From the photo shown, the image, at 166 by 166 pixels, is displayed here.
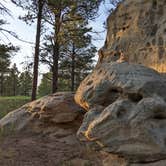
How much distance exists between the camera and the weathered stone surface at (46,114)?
359 inches

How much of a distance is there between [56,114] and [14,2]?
6.35 m

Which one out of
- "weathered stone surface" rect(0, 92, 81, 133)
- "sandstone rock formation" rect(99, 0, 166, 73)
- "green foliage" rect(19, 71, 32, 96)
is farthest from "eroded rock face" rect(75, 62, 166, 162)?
"green foliage" rect(19, 71, 32, 96)

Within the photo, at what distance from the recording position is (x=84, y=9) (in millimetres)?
17672

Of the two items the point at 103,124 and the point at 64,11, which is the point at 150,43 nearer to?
the point at 103,124

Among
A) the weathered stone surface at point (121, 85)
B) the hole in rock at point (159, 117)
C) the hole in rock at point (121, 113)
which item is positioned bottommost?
the hole in rock at point (159, 117)

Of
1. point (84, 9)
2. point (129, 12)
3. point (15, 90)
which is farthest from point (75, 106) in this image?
point (15, 90)

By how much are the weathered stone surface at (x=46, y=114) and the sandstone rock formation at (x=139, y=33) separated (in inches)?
71.3

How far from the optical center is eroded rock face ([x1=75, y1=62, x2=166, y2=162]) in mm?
5070

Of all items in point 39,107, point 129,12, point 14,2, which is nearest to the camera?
point 39,107

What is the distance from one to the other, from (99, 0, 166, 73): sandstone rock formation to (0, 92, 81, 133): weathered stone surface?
71.3 inches

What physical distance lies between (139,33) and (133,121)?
4749mm

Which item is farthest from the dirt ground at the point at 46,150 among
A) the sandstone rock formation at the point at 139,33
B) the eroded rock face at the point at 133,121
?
the sandstone rock formation at the point at 139,33

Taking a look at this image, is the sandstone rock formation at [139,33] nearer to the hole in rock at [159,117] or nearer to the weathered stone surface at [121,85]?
the weathered stone surface at [121,85]

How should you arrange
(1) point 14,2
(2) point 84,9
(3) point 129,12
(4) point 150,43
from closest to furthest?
(4) point 150,43 → (3) point 129,12 → (1) point 14,2 → (2) point 84,9
